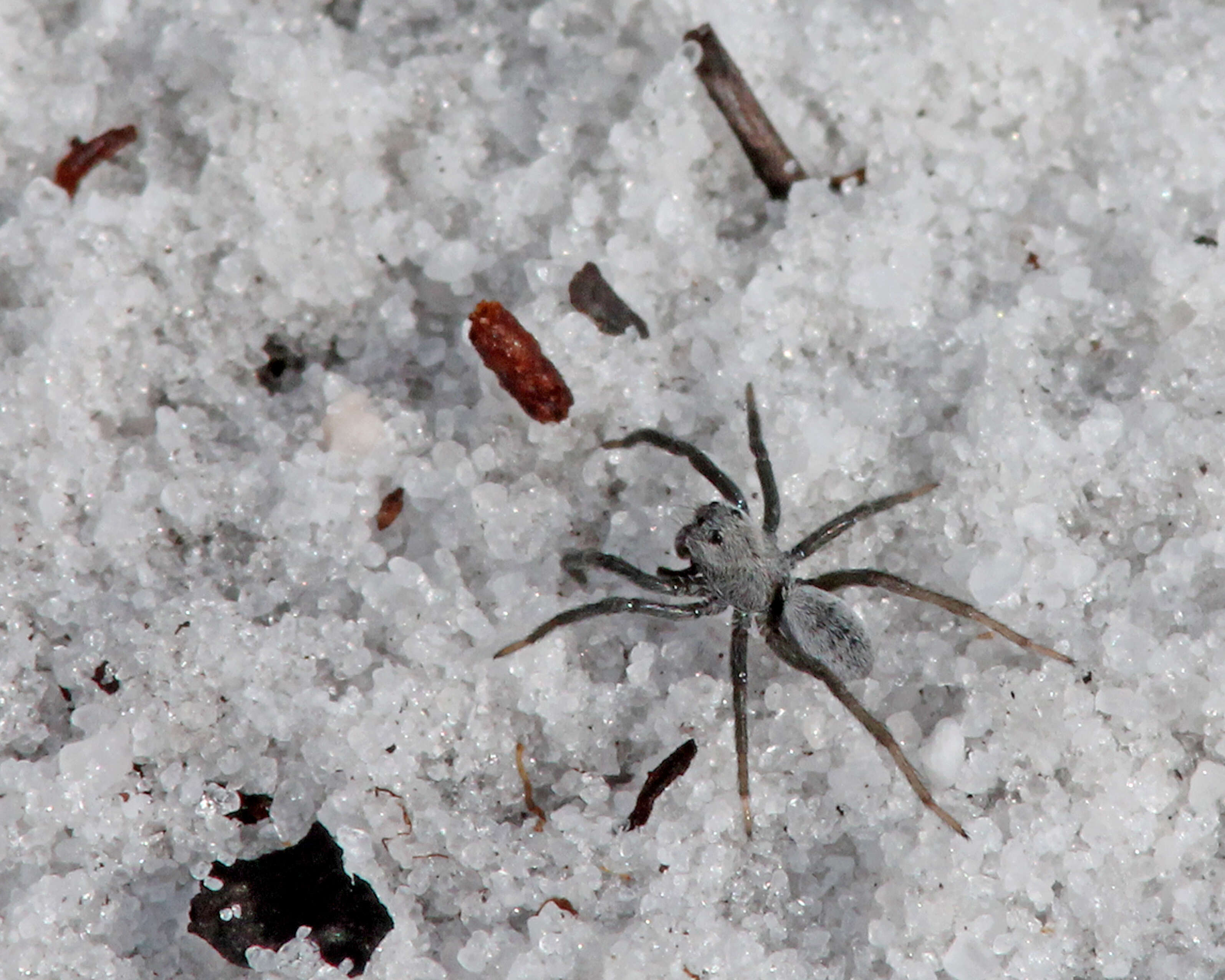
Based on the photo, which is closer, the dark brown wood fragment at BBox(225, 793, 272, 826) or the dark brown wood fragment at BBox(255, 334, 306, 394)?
the dark brown wood fragment at BBox(225, 793, 272, 826)

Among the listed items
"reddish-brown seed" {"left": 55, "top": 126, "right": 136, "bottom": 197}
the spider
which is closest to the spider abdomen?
the spider

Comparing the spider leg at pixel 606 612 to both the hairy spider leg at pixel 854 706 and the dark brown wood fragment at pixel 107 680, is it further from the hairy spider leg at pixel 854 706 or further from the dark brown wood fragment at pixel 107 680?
the dark brown wood fragment at pixel 107 680

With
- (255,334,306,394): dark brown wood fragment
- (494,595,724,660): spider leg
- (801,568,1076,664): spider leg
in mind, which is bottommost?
(494,595,724,660): spider leg

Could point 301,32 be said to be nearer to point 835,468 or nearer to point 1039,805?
point 835,468

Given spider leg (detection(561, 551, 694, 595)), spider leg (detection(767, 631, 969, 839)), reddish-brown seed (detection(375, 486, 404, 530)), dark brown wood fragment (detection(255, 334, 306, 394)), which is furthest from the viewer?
dark brown wood fragment (detection(255, 334, 306, 394))

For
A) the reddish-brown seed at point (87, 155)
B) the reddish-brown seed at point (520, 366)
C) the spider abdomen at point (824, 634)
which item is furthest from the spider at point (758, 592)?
the reddish-brown seed at point (87, 155)

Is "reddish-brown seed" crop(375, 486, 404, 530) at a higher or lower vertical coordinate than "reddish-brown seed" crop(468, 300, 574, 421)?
lower

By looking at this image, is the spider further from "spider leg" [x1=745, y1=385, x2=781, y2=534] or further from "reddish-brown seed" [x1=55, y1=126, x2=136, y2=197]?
"reddish-brown seed" [x1=55, y1=126, x2=136, y2=197]
